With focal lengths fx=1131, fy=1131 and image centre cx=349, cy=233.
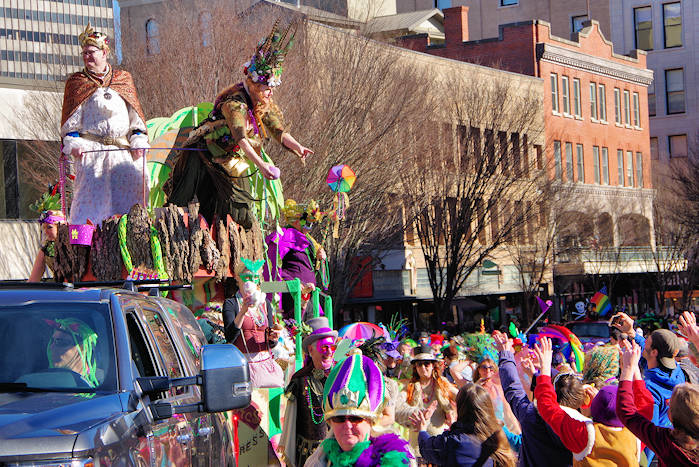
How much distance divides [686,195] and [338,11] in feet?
61.0

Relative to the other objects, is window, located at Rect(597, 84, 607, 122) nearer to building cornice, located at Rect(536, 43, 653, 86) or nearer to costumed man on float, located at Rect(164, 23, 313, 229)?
building cornice, located at Rect(536, 43, 653, 86)

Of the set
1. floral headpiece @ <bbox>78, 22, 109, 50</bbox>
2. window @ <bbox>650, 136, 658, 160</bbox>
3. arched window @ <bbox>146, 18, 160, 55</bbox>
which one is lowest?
floral headpiece @ <bbox>78, 22, 109, 50</bbox>

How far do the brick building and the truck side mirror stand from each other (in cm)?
3466

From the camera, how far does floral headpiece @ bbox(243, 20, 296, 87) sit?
33.2 feet

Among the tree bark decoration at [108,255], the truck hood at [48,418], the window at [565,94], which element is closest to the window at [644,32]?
the window at [565,94]

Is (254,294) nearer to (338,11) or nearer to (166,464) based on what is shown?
(166,464)

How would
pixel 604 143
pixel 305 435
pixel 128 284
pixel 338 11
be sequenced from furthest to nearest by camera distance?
pixel 604 143 < pixel 338 11 < pixel 305 435 < pixel 128 284

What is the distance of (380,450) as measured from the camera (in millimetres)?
4715

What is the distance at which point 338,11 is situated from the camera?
26.7 m

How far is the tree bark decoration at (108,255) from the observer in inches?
376

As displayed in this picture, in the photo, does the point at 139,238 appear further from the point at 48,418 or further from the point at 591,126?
the point at 591,126

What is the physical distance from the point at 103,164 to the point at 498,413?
438cm

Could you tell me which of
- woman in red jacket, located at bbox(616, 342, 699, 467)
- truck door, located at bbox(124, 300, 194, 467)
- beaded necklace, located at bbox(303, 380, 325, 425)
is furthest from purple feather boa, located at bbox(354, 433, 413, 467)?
beaded necklace, located at bbox(303, 380, 325, 425)

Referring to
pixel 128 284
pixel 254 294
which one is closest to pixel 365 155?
pixel 254 294
